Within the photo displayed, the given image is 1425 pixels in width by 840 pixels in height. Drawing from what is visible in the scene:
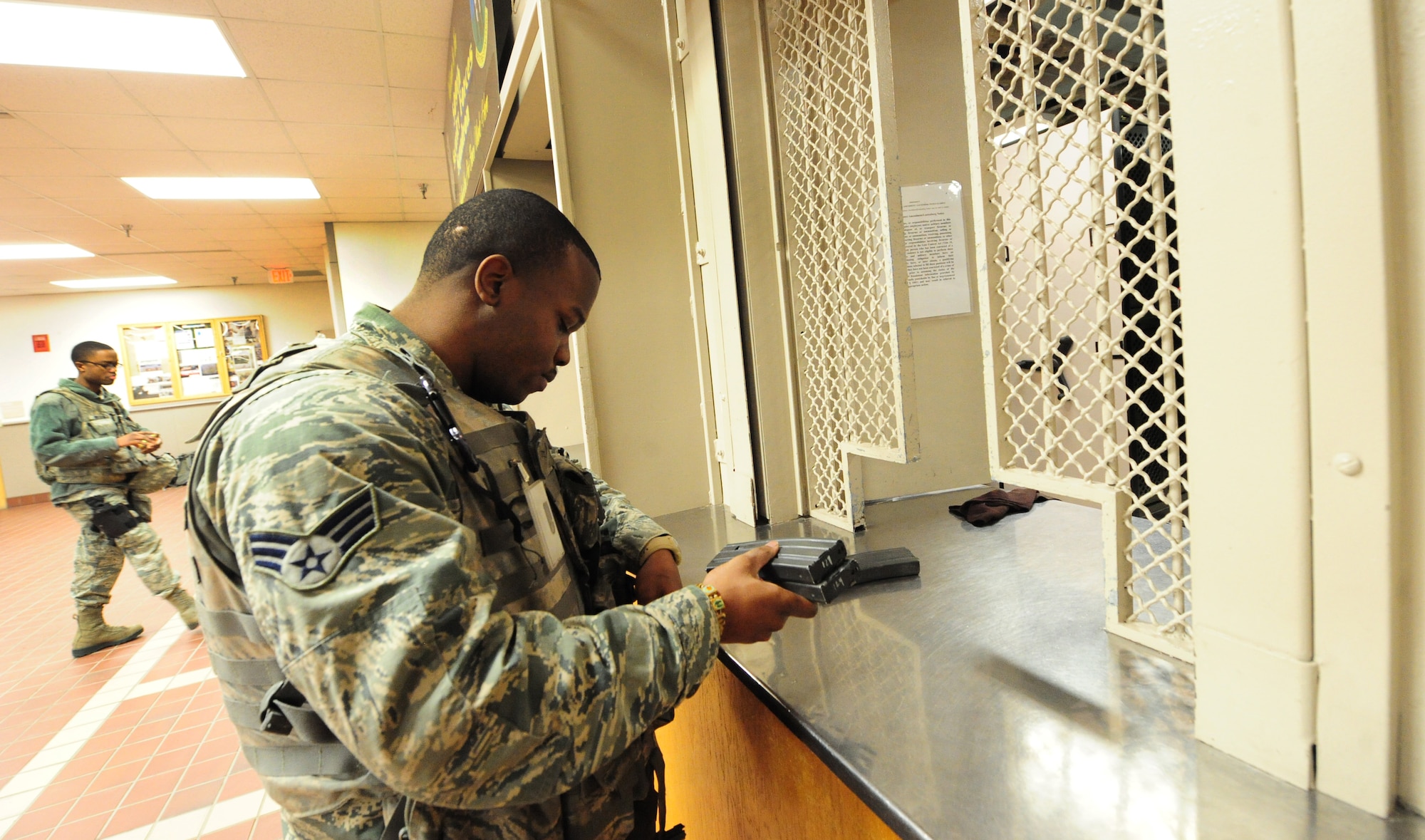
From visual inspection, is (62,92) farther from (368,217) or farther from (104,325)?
(104,325)

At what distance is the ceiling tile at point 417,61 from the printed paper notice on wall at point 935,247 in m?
3.14

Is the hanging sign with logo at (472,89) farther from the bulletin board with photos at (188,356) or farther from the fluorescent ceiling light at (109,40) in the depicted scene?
the bulletin board with photos at (188,356)

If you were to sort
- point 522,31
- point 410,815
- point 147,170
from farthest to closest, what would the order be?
point 147,170, point 522,31, point 410,815

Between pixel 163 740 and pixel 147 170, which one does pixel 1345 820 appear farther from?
pixel 147 170

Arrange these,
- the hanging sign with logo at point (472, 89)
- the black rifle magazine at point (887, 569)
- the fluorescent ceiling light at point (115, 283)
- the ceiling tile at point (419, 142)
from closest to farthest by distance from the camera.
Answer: the black rifle magazine at point (887, 569) < the hanging sign with logo at point (472, 89) < the ceiling tile at point (419, 142) < the fluorescent ceiling light at point (115, 283)

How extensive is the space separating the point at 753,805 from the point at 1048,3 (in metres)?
2.21

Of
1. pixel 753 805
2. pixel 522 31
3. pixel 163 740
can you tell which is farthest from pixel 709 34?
pixel 163 740

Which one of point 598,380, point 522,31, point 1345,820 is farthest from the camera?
point 522,31

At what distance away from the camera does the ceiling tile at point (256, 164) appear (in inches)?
191

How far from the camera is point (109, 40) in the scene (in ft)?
10.5

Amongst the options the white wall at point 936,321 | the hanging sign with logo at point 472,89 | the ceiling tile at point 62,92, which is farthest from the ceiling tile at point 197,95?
the white wall at point 936,321

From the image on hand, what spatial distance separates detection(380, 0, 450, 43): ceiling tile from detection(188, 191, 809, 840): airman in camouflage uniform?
301cm

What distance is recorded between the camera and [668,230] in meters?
1.90

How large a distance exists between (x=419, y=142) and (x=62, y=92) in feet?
6.44
